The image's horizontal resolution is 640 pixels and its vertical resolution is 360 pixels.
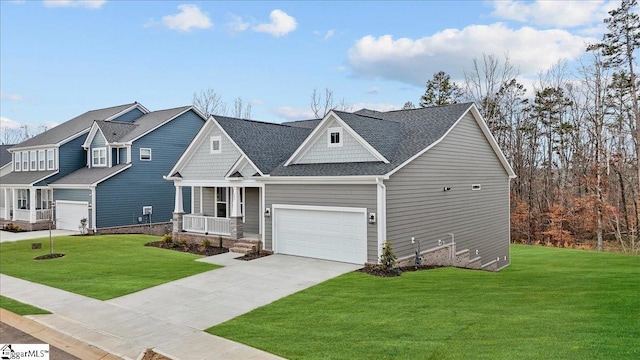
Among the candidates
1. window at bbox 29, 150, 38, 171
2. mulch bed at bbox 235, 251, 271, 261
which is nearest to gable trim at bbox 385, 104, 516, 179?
mulch bed at bbox 235, 251, 271, 261

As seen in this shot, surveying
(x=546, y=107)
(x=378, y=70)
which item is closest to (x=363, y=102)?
(x=378, y=70)

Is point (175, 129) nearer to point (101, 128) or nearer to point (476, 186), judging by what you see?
point (101, 128)

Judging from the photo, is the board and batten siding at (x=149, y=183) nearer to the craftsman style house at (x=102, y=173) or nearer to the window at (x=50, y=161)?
the craftsman style house at (x=102, y=173)

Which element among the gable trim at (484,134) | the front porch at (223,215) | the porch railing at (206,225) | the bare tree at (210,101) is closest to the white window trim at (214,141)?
the front porch at (223,215)

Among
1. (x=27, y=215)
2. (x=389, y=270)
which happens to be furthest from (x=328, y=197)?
(x=27, y=215)

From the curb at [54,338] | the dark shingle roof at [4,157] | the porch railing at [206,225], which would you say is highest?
the dark shingle roof at [4,157]

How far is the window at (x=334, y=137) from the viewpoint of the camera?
52.6ft

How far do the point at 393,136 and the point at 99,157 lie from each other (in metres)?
22.1

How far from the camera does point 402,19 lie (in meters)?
A: 23.1

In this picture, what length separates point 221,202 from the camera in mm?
21641

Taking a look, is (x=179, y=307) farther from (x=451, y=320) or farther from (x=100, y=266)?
(x=100, y=266)

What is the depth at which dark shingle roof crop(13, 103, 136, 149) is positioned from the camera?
31203 millimetres

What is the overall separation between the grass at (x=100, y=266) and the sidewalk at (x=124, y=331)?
0.90m

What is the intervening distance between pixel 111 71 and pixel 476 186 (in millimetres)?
27167
